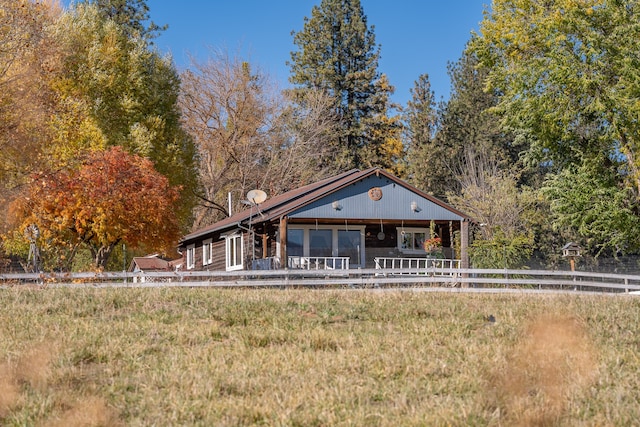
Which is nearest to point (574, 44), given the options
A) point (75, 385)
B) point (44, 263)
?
point (44, 263)

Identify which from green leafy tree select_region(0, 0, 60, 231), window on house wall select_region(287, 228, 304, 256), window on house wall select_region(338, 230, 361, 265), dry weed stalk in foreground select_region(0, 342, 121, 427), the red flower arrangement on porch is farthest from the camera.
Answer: window on house wall select_region(338, 230, 361, 265)

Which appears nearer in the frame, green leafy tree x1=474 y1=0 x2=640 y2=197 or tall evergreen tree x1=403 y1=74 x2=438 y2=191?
green leafy tree x1=474 y1=0 x2=640 y2=197

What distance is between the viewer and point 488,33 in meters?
34.0

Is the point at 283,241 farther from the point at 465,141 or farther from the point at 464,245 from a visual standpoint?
the point at 465,141

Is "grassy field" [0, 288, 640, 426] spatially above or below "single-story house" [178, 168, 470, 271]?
below

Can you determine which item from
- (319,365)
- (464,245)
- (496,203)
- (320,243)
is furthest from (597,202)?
(319,365)

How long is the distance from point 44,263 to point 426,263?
54.3 ft

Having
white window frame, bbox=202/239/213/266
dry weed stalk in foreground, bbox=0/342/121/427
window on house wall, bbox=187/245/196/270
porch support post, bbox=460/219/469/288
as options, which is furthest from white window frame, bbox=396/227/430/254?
dry weed stalk in foreground, bbox=0/342/121/427

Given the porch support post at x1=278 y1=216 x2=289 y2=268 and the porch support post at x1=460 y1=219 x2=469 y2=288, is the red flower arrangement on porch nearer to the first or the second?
the porch support post at x1=460 y1=219 x2=469 y2=288

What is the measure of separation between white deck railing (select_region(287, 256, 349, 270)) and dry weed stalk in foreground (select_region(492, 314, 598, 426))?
20.4 metres

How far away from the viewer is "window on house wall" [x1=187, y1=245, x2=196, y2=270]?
Result: 152 feet

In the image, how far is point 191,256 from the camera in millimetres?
47344

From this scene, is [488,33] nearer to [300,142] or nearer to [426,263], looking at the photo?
[426,263]

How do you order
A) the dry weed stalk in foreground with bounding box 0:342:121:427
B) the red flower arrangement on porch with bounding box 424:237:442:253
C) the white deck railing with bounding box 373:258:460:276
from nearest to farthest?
the dry weed stalk in foreground with bounding box 0:342:121:427 → the red flower arrangement on porch with bounding box 424:237:442:253 → the white deck railing with bounding box 373:258:460:276
